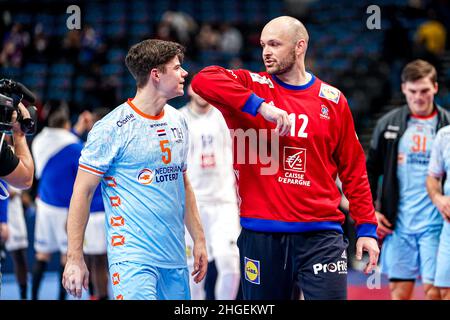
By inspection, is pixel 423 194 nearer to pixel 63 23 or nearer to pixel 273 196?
pixel 273 196

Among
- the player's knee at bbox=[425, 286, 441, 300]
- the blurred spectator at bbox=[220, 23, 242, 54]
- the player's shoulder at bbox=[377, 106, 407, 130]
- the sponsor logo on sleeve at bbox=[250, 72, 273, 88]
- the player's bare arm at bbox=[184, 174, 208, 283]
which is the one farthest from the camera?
the blurred spectator at bbox=[220, 23, 242, 54]

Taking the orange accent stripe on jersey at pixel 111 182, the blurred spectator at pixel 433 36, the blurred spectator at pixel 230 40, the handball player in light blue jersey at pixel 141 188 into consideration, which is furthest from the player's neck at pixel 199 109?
the blurred spectator at pixel 230 40

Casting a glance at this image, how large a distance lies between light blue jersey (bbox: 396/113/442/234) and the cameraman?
3355mm

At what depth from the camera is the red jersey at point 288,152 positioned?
15.5ft

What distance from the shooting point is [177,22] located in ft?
56.0

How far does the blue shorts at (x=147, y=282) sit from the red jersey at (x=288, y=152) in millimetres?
565

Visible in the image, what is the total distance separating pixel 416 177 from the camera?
6.86 m

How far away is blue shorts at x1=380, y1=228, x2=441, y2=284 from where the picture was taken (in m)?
6.74

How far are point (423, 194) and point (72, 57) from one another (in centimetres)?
1079

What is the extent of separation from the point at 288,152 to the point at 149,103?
87cm

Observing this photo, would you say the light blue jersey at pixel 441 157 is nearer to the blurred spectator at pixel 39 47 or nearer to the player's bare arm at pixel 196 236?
the player's bare arm at pixel 196 236

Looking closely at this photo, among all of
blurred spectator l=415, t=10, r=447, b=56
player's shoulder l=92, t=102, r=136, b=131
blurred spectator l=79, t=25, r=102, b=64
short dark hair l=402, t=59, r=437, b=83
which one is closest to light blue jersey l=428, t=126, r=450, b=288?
short dark hair l=402, t=59, r=437, b=83

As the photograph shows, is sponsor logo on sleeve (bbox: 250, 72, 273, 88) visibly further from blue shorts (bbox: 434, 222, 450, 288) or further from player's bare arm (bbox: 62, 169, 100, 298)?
blue shorts (bbox: 434, 222, 450, 288)

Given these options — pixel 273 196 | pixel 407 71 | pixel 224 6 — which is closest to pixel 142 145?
pixel 273 196
